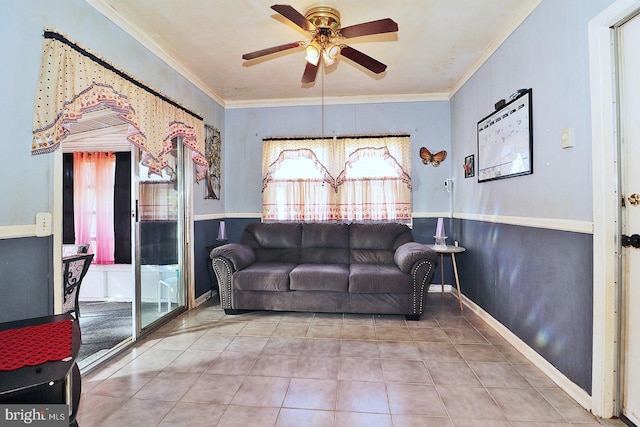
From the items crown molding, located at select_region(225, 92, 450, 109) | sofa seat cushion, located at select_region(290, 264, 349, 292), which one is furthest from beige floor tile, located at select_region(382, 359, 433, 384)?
crown molding, located at select_region(225, 92, 450, 109)

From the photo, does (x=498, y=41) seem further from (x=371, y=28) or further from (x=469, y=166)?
(x=371, y=28)

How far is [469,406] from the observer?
188cm

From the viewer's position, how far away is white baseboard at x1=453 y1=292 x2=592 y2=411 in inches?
74.6

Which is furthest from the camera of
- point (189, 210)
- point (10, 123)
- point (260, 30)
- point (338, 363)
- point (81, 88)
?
point (189, 210)

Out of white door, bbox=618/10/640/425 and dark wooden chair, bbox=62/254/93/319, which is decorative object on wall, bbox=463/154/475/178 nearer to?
white door, bbox=618/10/640/425

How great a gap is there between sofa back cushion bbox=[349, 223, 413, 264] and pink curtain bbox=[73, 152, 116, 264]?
3220 millimetres

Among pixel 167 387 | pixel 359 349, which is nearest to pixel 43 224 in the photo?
pixel 167 387

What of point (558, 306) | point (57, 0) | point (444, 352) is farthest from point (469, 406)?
point (57, 0)

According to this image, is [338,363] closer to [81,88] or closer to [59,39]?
[81,88]

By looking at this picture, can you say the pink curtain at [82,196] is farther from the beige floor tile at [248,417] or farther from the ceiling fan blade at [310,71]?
the beige floor tile at [248,417]

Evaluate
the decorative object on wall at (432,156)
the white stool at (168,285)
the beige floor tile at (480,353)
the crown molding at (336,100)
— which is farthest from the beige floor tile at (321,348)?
the crown molding at (336,100)

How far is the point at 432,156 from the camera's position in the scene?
14.3 ft

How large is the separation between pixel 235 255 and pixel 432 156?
9.16 feet

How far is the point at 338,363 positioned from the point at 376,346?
43 centimetres
